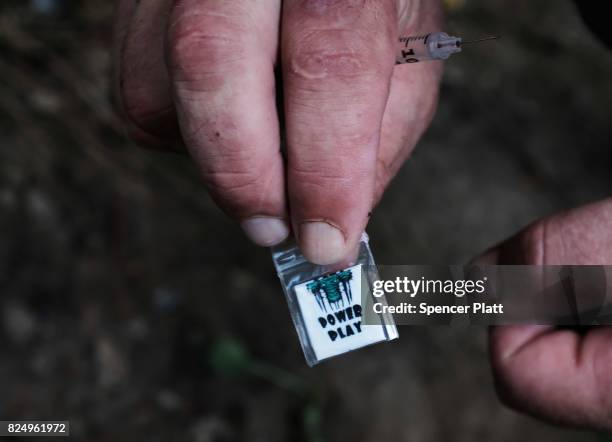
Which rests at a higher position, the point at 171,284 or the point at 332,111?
the point at 332,111

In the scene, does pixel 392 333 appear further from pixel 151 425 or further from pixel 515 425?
Answer: pixel 515 425

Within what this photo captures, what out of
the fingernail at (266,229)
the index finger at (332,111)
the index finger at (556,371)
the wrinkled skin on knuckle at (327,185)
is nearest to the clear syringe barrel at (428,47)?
the index finger at (332,111)

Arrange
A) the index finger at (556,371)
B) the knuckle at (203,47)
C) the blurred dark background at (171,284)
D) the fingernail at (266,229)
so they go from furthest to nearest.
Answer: the blurred dark background at (171,284) < the index finger at (556,371) < the fingernail at (266,229) < the knuckle at (203,47)

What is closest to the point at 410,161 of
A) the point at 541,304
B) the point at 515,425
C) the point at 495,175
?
the point at 495,175
